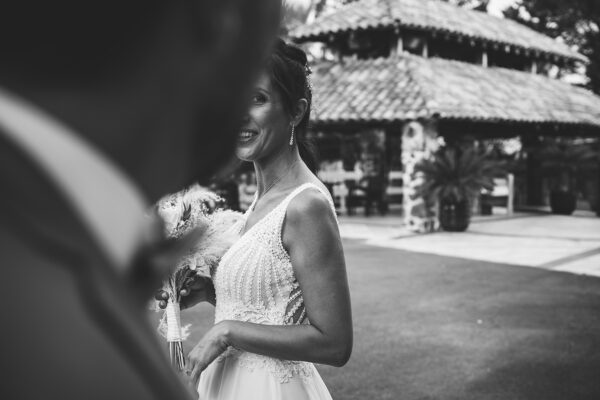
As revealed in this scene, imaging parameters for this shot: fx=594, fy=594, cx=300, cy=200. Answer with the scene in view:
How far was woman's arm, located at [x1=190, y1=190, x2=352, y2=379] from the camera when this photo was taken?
1.62 meters

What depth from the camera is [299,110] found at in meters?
1.92

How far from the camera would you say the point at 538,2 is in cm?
2878

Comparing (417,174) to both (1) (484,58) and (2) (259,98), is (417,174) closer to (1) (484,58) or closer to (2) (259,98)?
(1) (484,58)

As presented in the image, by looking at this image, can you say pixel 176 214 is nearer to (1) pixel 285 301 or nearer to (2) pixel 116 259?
(1) pixel 285 301

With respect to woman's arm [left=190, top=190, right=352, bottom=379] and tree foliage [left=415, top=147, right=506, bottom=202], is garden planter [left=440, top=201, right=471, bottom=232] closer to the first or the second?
tree foliage [left=415, top=147, right=506, bottom=202]

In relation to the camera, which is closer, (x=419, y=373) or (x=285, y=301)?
(x=285, y=301)

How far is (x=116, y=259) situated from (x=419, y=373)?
4879 mm

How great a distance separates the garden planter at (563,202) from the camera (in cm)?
1900

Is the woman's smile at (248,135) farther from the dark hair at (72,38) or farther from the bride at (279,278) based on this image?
the dark hair at (72,38)

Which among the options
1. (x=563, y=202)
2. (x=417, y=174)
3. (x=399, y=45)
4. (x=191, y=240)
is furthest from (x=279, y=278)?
(x=563, y=202)

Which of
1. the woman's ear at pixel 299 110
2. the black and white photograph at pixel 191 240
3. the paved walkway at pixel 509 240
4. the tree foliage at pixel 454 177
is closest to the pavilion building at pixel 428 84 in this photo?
the tree foliage at pixel 454 177

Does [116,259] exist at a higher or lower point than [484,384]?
higher

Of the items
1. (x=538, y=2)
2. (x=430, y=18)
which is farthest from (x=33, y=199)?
(x=538, y=2)

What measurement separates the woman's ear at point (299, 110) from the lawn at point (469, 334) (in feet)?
9.94
